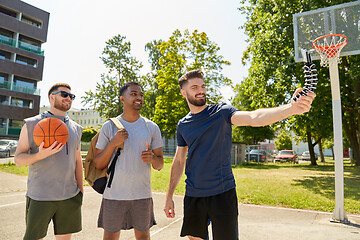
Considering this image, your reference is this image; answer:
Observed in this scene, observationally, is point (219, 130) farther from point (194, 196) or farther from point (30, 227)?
point (30, 227)

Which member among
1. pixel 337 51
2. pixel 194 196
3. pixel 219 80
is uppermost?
pixel 219 80

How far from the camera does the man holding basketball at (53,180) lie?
289 centimetres

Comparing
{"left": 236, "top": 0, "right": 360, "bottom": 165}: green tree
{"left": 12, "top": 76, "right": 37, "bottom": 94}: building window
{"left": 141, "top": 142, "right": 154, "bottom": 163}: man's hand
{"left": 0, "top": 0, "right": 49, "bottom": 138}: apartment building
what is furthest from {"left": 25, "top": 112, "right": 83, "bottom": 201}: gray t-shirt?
{"left": 12, "top": 76, "right": 37, "bottom": 94}: building window

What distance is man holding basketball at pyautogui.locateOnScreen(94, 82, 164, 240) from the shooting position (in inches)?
116

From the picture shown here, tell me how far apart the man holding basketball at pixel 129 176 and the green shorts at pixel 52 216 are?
14.1 inches

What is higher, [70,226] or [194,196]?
[194,196]

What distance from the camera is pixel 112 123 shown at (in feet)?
10.8

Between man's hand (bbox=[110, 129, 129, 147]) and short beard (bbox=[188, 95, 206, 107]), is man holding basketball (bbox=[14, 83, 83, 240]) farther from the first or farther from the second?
short beard (bbox=[188, 95, 206, 107])

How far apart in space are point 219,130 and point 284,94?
13.0 metres

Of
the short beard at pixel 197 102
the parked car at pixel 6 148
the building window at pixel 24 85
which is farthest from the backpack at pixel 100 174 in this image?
the building window at pixel 24 85

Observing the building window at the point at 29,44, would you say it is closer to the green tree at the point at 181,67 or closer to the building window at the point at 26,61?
the building window at the point at 26,61

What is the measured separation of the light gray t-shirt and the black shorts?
1.96 ft

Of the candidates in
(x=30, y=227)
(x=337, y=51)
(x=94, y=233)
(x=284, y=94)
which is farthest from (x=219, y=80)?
(x=30, y=227)

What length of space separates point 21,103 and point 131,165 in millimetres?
41091
